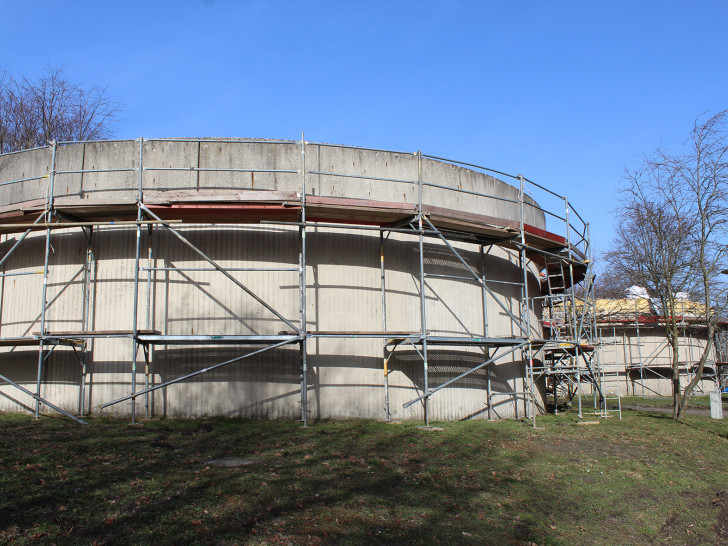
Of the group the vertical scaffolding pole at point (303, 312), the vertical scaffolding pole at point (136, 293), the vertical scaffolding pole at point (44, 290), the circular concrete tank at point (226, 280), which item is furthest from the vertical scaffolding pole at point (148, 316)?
the vertical scaffolding pole at point (303, 312)

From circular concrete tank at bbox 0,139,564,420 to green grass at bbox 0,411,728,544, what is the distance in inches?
37.0

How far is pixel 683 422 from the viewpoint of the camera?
15820 millimetres

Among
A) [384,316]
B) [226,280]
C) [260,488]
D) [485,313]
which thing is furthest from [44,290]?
[485,313]

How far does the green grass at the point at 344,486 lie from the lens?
20.3 ft

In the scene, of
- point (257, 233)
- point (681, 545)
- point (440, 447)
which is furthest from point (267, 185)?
point (681, 545)

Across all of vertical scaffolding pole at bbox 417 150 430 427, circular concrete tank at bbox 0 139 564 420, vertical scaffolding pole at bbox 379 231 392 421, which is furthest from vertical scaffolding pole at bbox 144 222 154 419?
vertical scaffolding pole at bbox 417 150 430 427

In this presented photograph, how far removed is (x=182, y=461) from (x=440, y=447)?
4.12 meters

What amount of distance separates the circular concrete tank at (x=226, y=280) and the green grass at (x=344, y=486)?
0.94 metres

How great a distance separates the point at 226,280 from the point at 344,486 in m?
6.01

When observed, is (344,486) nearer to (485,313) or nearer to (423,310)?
(423,310)

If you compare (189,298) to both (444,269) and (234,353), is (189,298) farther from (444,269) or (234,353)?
(444,269)

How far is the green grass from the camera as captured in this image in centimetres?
618

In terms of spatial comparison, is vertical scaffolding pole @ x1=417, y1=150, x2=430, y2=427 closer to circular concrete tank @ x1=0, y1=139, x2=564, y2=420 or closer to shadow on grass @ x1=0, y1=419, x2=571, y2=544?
circular concrete tank @ x1=0, y1=139, x2=564, y2=420

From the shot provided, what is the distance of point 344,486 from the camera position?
769 centimetres
